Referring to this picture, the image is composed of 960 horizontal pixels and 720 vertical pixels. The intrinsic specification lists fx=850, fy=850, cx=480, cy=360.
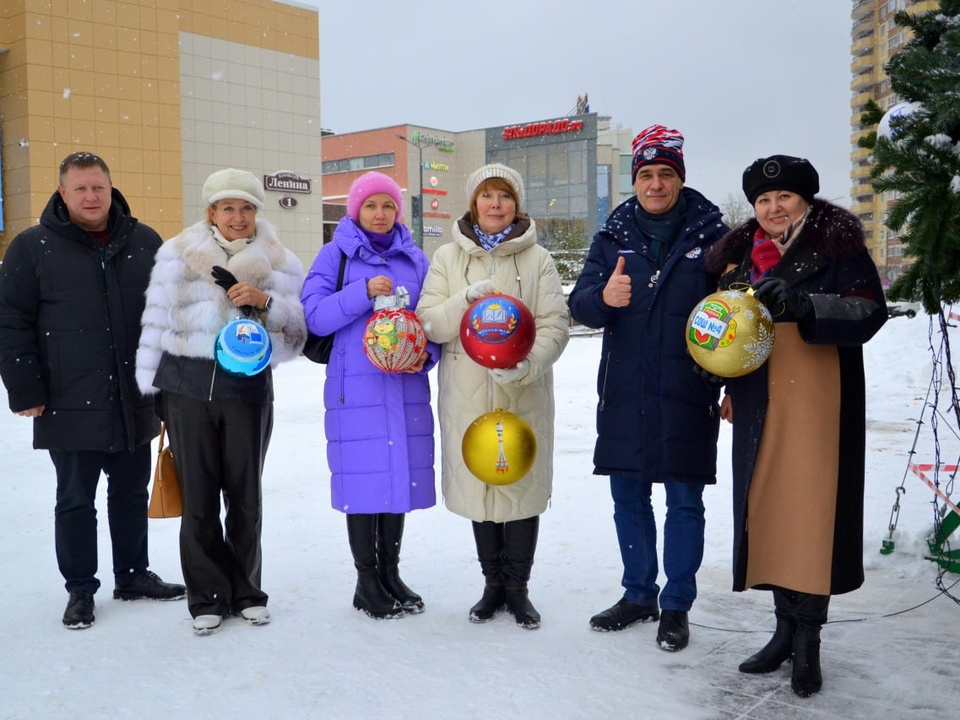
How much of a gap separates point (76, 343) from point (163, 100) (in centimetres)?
2044

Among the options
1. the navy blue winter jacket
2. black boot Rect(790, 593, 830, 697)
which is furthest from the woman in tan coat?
the navy blue winter jacket

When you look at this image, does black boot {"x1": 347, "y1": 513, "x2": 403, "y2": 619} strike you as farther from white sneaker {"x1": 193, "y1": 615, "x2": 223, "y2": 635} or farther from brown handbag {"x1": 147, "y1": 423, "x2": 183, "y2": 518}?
brown handbag {"x1": 147, "y1": 423, "x2": 183, "y2": 518}

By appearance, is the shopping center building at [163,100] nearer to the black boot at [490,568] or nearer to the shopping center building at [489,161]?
the black boot at [490,568]

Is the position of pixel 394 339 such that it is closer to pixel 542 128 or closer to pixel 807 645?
pixel 807 645

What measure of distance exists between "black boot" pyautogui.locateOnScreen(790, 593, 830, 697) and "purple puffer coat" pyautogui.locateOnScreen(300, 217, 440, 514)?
1.86 metres

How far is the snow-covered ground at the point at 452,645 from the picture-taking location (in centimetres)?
335

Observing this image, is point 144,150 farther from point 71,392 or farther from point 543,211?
point 543,211

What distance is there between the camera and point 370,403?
4.38 meters

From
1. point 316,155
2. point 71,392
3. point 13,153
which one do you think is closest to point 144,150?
point 13,153

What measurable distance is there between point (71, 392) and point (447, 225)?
71.7 m

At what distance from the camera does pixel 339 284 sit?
175 inches

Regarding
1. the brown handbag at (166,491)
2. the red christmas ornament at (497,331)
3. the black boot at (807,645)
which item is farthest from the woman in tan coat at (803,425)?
the brown handbag at (166,491)

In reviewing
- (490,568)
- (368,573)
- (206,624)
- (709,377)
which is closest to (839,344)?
(709,377)

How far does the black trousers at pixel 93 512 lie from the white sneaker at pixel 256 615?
0.84 m
